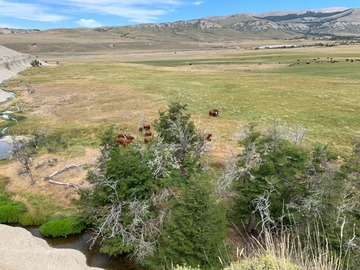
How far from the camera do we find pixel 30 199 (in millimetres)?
27469

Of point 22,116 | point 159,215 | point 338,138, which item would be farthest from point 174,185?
point 22,116

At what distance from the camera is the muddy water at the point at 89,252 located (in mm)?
20234

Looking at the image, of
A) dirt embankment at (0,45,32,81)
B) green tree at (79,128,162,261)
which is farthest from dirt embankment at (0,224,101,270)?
dirt embankment at (0,45,32,81)

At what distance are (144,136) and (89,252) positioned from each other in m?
18.7

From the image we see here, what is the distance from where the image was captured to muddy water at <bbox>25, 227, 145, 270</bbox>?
20234 mm

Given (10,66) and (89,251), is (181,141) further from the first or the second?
(10,66)

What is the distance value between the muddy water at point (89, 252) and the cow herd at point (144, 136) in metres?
10.4

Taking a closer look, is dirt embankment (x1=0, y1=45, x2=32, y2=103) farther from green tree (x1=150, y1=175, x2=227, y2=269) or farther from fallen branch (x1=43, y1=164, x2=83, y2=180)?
green tree (x1=150, y1=175, x2=227, y2=269)

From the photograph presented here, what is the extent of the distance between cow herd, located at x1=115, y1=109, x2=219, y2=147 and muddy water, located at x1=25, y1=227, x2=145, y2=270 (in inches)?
409

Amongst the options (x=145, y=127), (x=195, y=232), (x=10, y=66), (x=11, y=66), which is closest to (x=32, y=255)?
(x=195, y=232)

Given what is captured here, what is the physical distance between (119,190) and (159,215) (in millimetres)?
2884

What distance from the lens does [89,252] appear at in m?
21.6

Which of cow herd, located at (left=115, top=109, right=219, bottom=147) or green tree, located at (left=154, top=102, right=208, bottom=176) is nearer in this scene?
green tree, located at (left=154, top=102, right=208, bottom=176)

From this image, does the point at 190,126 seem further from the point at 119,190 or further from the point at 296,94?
the point at 296,94
